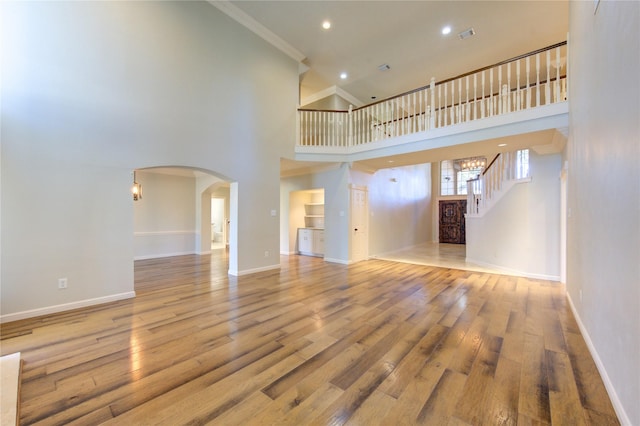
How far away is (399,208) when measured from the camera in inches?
361

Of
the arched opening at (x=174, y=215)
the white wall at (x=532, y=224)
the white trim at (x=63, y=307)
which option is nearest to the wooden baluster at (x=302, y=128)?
the arched opening at (x=174, y=215)

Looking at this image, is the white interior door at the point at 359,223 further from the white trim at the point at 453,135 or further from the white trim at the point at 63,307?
the white trim at the point at 63,307

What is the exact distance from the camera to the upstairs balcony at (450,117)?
13.6ft

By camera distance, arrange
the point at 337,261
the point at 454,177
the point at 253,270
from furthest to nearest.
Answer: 1. the point at 454,177
2. the point at 337,261
3. the point at 253,270

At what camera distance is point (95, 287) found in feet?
12.1

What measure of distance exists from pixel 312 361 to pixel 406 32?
6444mm

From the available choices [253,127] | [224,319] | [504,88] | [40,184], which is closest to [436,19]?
[504,88]

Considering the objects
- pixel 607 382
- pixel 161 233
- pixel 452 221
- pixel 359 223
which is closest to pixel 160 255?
pixel 161 233

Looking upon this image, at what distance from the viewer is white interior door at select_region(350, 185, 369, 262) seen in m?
6.91

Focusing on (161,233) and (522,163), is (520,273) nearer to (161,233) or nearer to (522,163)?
(522,163)

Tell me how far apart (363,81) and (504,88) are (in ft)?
13.1

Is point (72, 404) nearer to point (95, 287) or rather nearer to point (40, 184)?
point (95, 287)

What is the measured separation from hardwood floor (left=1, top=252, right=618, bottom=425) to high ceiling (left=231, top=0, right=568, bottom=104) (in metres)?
5.22

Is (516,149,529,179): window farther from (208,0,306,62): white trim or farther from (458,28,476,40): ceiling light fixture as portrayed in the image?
(208,0,306,62): white trim
